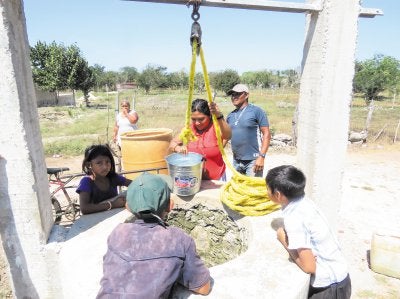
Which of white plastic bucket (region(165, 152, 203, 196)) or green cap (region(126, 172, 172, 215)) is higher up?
green cap (region(126, 172, 172, 215))

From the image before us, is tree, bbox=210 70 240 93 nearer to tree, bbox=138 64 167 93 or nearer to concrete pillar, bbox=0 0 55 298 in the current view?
tree, bbox=138 64 167 93

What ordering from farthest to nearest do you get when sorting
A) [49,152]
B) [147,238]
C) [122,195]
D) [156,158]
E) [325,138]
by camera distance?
[49,152] → [156,158] → [122,195] → [325,138] → [147,238]

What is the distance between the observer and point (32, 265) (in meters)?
2.15

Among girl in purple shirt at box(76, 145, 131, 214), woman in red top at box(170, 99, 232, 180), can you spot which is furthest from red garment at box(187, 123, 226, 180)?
girl in purple shirt at box(76, 145, 131, 214)

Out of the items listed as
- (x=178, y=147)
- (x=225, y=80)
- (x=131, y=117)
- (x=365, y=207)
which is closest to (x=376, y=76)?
(x=225, y=80)

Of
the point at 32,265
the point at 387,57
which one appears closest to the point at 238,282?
the point at 32,265

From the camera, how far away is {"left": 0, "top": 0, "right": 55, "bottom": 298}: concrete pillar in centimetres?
181

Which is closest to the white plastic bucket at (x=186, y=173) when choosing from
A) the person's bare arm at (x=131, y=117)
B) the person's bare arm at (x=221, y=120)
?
the person's bare arm at (x=221, y=120)

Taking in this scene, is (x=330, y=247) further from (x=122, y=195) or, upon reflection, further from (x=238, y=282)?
(x=122, y=195)

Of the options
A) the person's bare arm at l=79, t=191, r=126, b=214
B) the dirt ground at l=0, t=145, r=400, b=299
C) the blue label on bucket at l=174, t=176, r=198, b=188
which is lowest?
the dirt ground at l=0, t=145, r=400, b=299

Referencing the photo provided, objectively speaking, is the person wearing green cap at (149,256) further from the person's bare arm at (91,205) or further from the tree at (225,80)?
the tree at (225,80)

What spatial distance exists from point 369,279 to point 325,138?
83.9 inches

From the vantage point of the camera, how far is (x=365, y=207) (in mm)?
5438

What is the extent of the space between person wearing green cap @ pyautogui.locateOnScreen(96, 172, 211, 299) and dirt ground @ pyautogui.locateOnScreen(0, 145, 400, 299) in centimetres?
234
